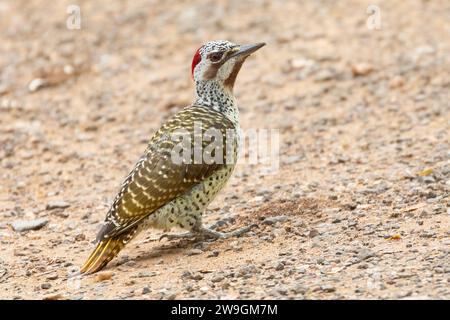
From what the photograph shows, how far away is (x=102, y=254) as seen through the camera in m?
6.20

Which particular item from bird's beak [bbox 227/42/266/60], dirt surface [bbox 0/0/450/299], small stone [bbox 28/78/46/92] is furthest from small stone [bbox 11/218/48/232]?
small stone [bbox 28/78/46/92]

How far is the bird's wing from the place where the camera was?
623 centimetres

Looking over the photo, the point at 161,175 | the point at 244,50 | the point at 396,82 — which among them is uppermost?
the point at 244,50

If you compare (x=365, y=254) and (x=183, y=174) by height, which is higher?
(x=183, y=174)

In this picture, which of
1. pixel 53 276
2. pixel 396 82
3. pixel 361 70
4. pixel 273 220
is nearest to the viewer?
pixel 53 276

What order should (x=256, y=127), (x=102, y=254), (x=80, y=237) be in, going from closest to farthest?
(x=102, y=254) < (x=80, y=237) < (x=256, y=127)

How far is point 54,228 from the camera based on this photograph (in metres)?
7.52

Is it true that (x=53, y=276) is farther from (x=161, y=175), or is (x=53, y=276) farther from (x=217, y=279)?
(x=217, y=279)

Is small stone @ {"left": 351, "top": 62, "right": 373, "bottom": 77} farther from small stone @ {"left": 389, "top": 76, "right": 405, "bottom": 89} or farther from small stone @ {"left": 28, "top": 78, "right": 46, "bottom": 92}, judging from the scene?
small stone @ {"left": 28, "top": 78, "right": 46, "bottom": 92}

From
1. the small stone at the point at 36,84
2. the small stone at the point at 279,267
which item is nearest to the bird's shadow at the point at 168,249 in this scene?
the small stone at the point at 279,267

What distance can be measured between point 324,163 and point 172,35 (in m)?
4.66

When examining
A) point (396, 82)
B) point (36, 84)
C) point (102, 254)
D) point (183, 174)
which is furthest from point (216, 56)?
point (36, 84)

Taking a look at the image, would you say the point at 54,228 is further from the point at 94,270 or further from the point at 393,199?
the point at 393,199

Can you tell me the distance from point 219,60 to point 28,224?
7.01 feet
